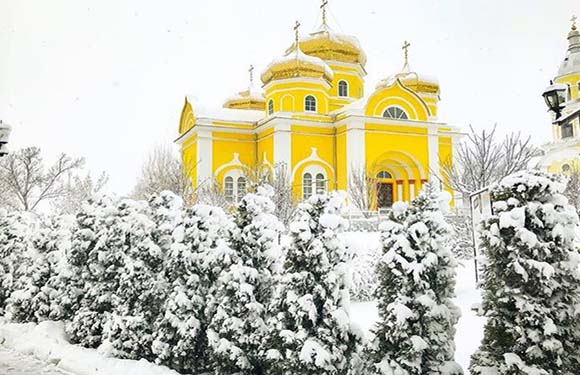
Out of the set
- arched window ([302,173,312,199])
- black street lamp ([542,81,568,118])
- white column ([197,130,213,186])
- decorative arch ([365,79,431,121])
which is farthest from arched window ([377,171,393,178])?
black street lamp ([542,81,568,118])

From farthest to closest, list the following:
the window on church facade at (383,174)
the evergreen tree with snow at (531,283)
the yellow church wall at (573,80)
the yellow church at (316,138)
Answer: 1. the window on church facade at (383,174)
2. the yellow church at (316,138)
3. the yellow church wall at (573,80)
4. the evergreen tree with snow at (531,283)

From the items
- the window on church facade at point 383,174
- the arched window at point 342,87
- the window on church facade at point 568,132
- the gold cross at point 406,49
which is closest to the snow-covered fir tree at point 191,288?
the window on church facade at point 568,132

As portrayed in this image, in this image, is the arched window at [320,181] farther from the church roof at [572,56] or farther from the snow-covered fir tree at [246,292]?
the snow-covered fir tree at [246,292]

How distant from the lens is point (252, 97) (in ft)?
101

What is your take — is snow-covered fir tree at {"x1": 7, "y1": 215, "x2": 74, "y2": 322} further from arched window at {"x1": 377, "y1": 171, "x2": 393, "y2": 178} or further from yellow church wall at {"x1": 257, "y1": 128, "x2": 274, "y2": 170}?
arched window at {"x1": 377, "y1": 171, "x2": 393, "y2": 178}

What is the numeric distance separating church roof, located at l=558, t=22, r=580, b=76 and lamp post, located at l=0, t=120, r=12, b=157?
7.83 metres

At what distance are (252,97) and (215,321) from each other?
82.7 feet

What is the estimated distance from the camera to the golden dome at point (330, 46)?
28016mm

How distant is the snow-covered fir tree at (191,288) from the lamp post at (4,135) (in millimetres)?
2647

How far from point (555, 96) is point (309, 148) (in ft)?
60.1

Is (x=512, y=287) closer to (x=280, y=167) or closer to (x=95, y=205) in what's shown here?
(x=95, y=205)

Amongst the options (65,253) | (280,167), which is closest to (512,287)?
(65,253)

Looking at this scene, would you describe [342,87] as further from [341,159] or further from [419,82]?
[341,159]

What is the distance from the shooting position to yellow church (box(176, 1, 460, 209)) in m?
23.5
